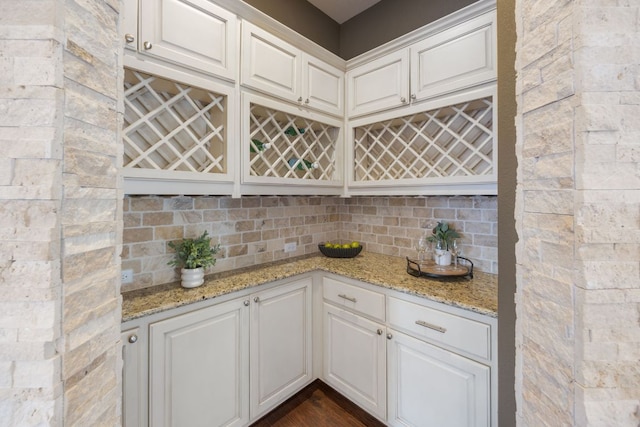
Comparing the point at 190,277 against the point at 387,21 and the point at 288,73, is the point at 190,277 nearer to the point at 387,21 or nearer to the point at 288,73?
the point at 288,73

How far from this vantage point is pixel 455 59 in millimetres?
1604

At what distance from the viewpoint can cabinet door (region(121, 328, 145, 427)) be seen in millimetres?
1164

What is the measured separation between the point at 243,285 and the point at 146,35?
1351mm

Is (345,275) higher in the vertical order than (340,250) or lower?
lower

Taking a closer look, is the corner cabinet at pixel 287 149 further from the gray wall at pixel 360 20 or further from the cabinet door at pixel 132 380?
the cabinet door at pixel 132 380

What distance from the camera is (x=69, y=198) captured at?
1.74 feet

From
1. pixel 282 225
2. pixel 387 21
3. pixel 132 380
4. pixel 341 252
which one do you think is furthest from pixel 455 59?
pixel 132 380

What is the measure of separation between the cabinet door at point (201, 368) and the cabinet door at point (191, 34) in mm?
1308

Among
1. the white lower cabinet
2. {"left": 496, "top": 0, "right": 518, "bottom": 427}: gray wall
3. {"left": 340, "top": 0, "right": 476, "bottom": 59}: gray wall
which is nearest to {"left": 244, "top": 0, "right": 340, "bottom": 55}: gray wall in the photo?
{"left": 340, "top": 0, "right": 476, "bottom": 59}: gray wall

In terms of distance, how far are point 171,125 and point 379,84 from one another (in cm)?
143

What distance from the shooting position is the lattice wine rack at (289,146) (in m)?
1.75

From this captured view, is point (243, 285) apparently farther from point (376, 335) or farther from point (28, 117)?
point (28, 117)

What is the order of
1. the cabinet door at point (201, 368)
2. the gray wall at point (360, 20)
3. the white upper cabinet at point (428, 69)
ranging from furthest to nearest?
the gray wall at point (360, 20) < the white upper cabinet at point (428, 69) < the cabinet door at point (201, 368)

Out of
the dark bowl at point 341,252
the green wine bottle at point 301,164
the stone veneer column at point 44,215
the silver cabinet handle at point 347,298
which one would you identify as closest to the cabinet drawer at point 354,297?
the silver cabinet handle at point 347,298
